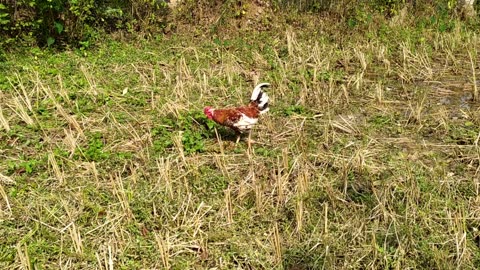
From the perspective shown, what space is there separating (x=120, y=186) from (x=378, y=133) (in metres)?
2.30

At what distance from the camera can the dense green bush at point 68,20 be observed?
610 centimetres

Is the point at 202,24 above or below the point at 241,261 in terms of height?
above

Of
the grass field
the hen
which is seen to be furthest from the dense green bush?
the hen

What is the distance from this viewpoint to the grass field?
2924mm

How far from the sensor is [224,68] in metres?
5.78

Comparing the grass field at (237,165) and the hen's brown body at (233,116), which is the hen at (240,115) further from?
the grass field at (237,165)

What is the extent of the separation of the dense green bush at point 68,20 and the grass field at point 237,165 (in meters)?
0.36

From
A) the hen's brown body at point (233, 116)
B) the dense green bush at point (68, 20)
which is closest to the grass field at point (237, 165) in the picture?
the hen's brown body at point (233, 116)

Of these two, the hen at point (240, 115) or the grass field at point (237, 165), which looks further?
the hen at point (240, 115)

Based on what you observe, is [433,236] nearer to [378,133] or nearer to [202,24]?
[378,133]

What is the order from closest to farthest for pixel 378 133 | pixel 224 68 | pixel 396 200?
pixel 396 200 < pixel 378 133 < pixel 224 68

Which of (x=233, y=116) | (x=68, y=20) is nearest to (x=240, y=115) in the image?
(x=233, y=116)

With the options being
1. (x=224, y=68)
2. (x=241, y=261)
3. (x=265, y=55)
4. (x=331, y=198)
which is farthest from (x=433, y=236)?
(x=265, y=55)

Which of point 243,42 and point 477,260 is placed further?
point 243,42
